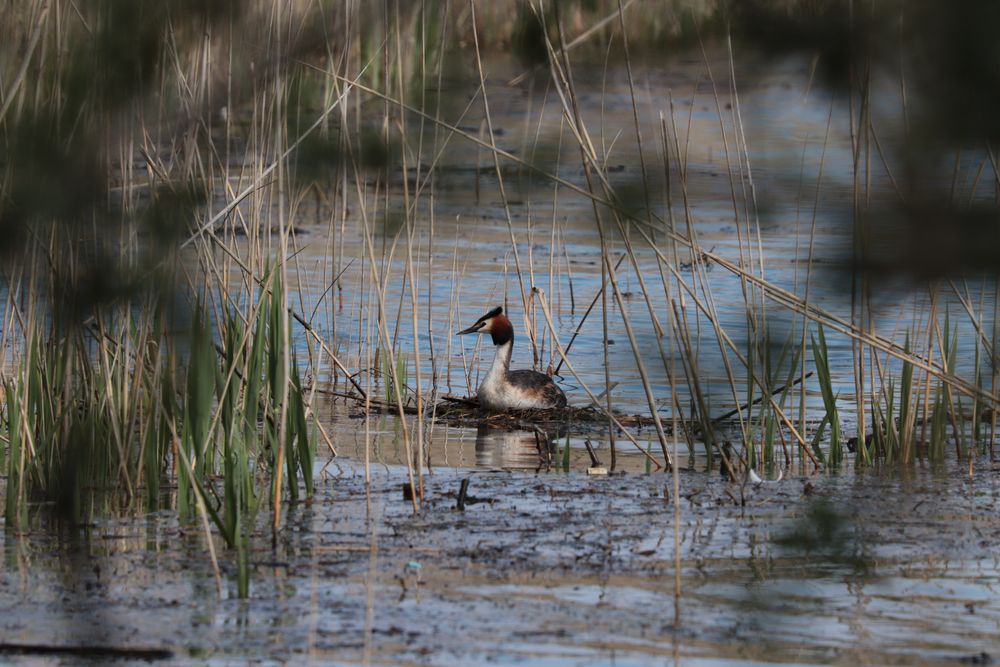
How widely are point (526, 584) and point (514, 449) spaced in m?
2.67

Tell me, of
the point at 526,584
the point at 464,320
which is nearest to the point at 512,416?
the point at 464,320

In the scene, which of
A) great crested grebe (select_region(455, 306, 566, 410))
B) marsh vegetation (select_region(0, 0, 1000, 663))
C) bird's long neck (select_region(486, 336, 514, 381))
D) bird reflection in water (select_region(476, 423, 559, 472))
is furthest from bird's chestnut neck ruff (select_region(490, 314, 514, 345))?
bird reflection in water (select_region(476, 423, 559, 472))

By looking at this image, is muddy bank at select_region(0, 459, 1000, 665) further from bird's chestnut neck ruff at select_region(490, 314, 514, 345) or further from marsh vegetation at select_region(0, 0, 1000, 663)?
bird's chestnut neck ruff at select_region(490, 314, 514, 345)

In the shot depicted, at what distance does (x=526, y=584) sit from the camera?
13.6ft

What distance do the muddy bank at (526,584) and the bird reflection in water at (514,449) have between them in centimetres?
93

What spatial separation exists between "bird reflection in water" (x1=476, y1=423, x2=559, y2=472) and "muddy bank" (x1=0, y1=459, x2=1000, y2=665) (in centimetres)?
93

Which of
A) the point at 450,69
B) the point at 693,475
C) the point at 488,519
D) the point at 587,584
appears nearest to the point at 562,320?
the point at 693,475

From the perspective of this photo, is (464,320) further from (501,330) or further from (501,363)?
(501,363)

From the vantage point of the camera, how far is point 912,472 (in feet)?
18.5

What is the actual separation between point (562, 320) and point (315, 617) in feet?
20.6

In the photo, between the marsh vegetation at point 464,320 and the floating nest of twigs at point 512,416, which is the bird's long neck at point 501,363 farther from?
the marsh vegetation at point 464,320

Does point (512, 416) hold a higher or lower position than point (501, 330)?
lower

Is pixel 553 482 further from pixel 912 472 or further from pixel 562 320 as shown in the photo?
pixel 562 320

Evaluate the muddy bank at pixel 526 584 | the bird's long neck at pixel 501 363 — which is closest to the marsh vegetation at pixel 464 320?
the muddy bank at pixel 526 584
